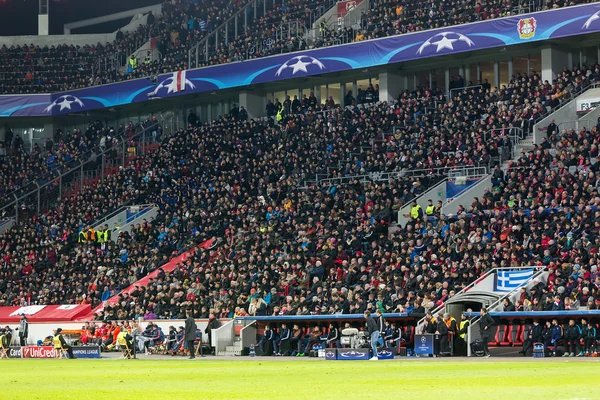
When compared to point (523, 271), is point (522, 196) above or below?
above

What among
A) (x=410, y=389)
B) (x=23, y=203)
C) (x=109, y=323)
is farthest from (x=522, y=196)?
(x=23, y=203)

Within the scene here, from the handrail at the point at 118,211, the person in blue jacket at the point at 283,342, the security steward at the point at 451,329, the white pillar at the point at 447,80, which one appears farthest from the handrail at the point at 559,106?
the handrail at the point at 118,211

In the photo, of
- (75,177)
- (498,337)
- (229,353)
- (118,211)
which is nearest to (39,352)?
(229,353)

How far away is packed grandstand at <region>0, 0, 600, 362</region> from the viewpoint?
35938 mm

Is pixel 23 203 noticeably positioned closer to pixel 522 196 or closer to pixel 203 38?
pixel 203 38

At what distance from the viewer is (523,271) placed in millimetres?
33844

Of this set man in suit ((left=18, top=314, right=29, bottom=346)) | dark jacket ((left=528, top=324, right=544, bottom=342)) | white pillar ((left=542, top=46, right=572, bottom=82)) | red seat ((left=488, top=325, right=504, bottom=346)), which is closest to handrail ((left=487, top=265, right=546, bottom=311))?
red seat ((left=488, top=325, right=504, bottom=346))

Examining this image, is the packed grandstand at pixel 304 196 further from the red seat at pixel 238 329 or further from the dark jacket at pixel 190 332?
the dark jacket at pixel 190 332

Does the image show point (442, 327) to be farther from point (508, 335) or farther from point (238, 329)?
point (238, 329)

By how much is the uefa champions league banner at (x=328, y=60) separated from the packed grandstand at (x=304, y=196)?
95 cm

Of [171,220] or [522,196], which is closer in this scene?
[522,196]

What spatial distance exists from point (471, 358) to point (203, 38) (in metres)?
37.5

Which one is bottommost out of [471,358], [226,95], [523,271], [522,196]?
[471,358]

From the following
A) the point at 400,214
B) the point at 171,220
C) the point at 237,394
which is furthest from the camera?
the point at 171,220
